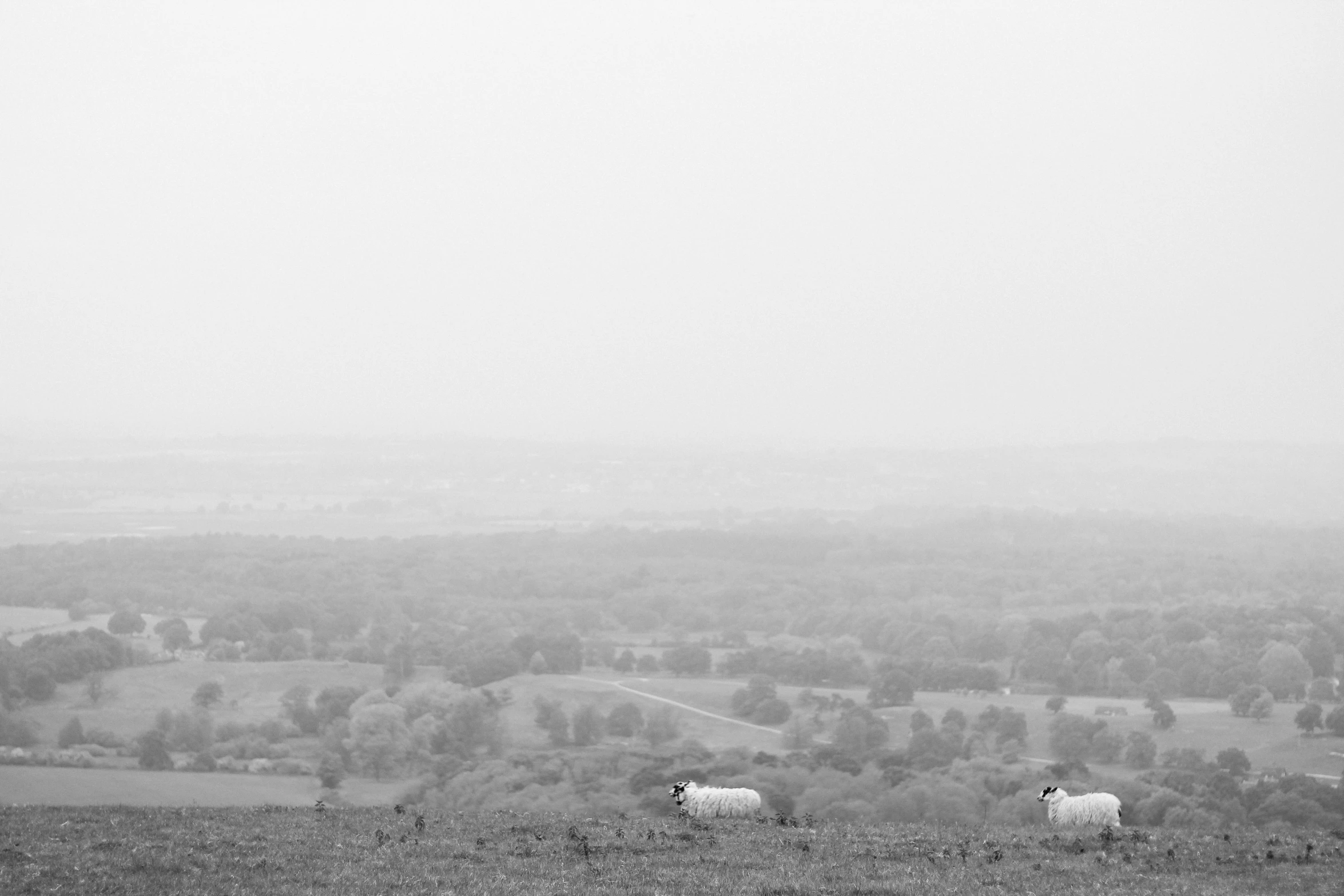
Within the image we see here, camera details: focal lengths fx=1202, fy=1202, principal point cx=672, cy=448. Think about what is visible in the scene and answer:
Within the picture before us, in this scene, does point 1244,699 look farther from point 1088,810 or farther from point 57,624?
point 57,624

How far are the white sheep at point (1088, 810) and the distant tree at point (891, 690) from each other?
43.3 meters

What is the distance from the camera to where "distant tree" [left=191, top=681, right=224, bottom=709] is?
209 feet

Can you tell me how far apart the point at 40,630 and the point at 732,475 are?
13378cm

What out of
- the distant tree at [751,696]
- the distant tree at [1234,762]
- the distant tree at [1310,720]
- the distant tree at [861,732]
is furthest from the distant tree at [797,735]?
the distant tree at [1310,720]

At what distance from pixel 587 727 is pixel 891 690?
20.6m

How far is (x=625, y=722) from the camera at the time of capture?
63469mm

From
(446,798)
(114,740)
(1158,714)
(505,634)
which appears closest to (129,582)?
(505,634)

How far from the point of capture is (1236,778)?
153ft

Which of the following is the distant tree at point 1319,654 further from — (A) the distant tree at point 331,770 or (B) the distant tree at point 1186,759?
(A) the distant tree at point 331,770

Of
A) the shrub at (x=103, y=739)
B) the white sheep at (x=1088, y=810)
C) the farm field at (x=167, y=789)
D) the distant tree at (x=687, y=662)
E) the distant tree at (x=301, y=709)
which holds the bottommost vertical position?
the distant tree at (x=687, y=662)

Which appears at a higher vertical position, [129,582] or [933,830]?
[933,830]

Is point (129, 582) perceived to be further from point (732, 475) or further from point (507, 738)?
point (732, 475)

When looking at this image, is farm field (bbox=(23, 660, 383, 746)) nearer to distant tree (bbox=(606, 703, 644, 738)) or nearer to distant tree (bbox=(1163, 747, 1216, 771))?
distant tree (bbox=(606, 703, 644, 738))

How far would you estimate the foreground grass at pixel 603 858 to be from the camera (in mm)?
17250
